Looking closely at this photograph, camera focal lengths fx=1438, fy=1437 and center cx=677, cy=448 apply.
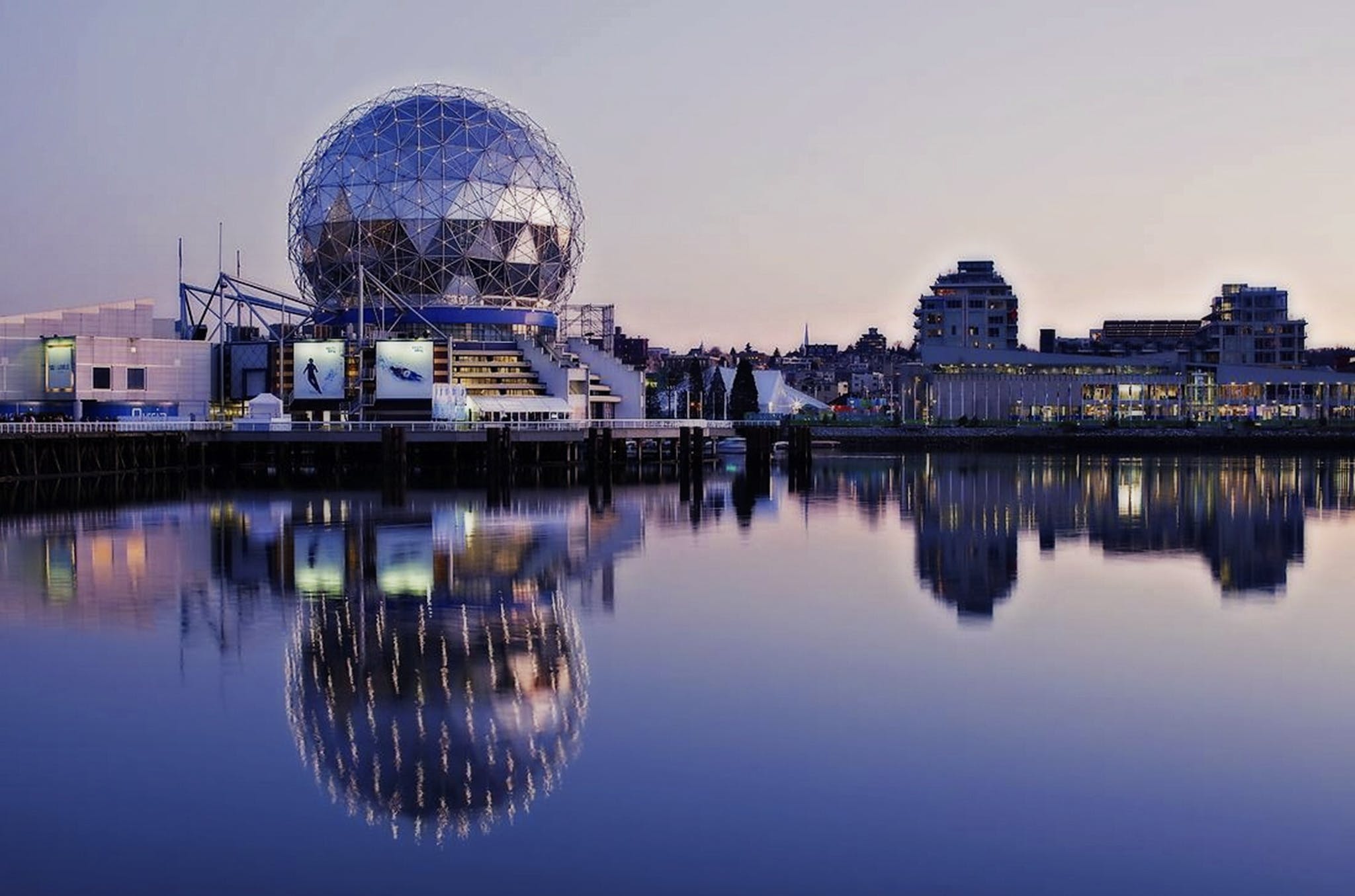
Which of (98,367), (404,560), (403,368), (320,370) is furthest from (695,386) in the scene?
(404,560)

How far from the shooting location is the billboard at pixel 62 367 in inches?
2844

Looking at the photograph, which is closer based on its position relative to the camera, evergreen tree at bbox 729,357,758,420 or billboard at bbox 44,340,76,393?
billboard at bbox 44,340,76,393

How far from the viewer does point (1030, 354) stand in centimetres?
15188

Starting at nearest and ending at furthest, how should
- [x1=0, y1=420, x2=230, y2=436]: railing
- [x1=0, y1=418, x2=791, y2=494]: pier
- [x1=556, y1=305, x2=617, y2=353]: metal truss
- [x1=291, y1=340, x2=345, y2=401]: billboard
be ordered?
[x1=0, y1=420, x2=230, y2=436]: railing < [x1=0, y1=418, x2=791, y2=494]: pier < [x1=291, y1=340, x2=345, y2=401]: billboard < [x1=556, y1=305, x2=617, y2=353]: metal truss

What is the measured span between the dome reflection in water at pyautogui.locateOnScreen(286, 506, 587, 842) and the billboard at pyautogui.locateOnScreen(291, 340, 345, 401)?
47532mm

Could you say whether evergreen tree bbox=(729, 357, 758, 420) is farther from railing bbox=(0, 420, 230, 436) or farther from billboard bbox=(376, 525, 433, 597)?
billboard bbox=(376, 525, 433, 597)

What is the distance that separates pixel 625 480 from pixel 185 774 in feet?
166

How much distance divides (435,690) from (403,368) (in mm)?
59725

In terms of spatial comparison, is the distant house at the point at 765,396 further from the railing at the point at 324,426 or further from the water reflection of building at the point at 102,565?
the water reflection of building at the point at 102,565

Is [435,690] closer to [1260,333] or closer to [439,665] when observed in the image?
[439,665]

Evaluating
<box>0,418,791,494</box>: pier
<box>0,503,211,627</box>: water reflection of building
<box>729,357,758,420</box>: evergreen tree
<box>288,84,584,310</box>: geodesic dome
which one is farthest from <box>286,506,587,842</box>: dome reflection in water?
<box>729,357,758,420</box>: evergreen tree

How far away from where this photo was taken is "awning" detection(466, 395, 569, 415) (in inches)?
3120

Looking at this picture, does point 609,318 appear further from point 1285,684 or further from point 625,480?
point 1285,684

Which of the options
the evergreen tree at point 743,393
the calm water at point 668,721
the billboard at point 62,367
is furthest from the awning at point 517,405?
the evergreen tree at point 743,393
